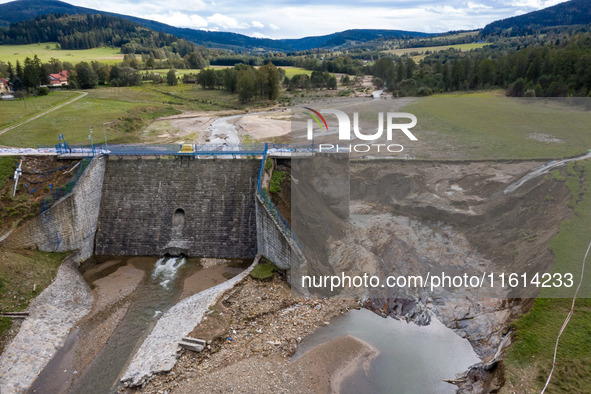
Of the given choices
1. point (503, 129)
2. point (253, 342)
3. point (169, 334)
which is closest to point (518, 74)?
point (503, 129)

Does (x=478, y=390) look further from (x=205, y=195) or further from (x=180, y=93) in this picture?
(x=180, y=93)

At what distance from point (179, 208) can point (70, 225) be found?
27.8 feet

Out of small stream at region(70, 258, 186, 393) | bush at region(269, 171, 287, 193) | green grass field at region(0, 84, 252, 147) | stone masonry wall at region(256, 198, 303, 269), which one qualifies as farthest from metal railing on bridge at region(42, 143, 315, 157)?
green grass field at region(0, 84, 252, 147)

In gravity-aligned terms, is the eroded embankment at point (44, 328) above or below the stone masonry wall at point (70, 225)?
below

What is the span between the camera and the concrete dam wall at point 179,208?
107 ft

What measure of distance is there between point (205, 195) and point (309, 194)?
30.6ft

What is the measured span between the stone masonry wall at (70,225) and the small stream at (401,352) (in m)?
20.9

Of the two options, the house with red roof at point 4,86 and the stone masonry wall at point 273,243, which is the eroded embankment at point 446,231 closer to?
the stone masonry wall at point 273,243

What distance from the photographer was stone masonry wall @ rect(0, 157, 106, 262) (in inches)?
1153

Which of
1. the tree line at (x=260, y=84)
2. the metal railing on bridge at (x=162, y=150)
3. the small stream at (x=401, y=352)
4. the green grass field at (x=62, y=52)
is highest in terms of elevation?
the green grass field at (x=62, y=52)

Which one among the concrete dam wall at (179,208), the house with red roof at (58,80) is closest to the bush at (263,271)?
the concrete dam wall at (179,208)

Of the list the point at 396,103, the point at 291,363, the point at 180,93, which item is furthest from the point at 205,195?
the point at 180,93

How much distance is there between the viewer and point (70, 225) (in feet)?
102

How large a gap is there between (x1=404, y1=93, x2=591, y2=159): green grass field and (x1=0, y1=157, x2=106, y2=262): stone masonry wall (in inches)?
1437
